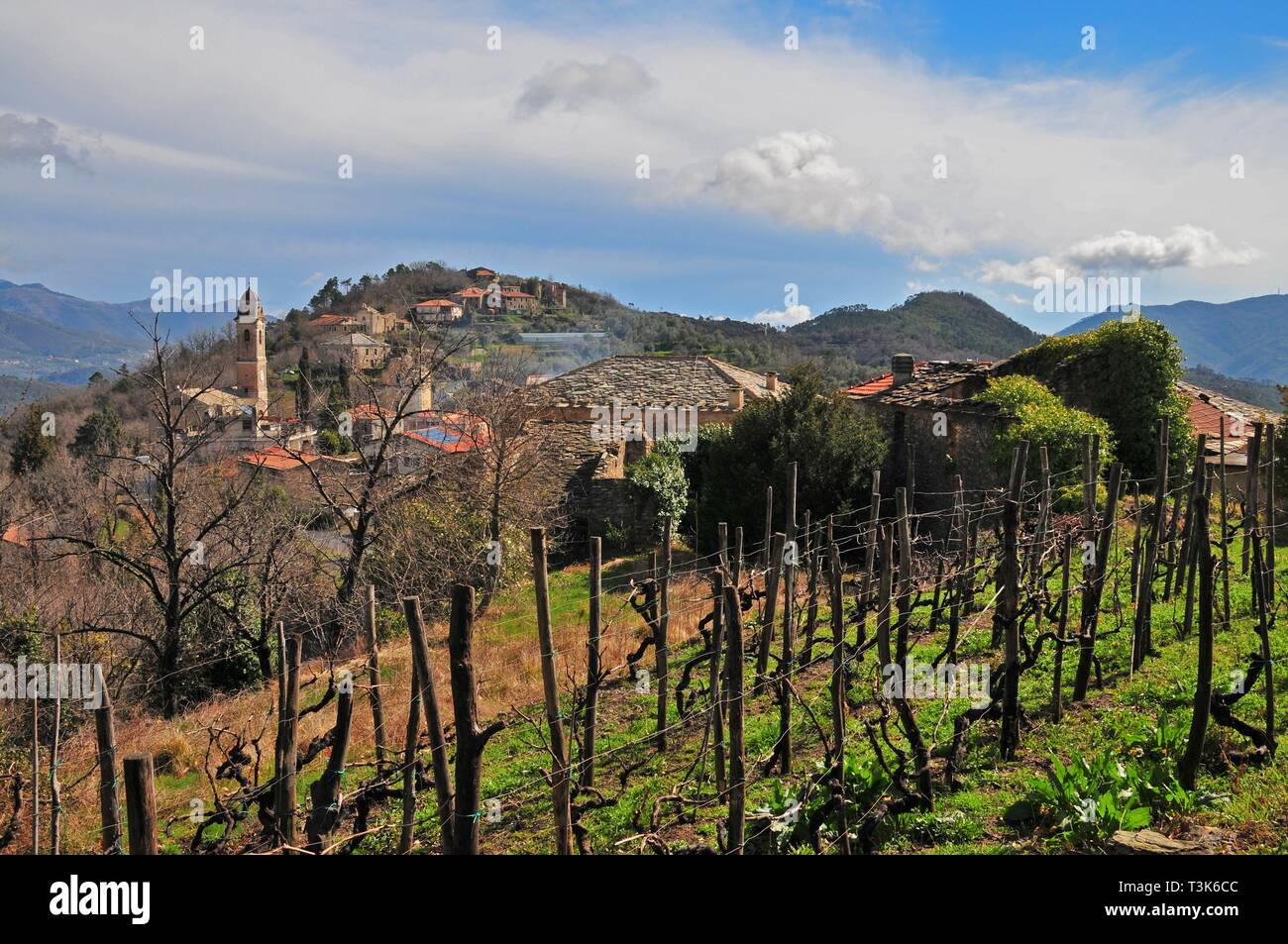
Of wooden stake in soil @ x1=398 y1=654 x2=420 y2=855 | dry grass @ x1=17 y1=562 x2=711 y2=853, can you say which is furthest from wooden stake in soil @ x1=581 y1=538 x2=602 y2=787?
wooden stake in soil @ x1=398 y1=654 x2=420 y2=855

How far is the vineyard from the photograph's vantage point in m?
4.52

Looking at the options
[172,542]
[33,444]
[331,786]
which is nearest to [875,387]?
[172,542]

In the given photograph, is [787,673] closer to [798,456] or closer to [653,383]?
[798,456]

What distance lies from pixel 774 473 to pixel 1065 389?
638cm

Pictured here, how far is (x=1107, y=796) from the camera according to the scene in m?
4.59

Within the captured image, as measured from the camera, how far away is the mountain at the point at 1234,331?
444ft

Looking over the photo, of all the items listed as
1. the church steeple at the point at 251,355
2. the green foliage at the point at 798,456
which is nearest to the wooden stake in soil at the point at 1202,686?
the green foliage at the point at 798,456

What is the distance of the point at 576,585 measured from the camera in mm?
19453

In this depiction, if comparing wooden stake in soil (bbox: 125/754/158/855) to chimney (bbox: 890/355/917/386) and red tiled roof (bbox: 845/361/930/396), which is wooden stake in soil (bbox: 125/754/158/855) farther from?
chimney (bbox: 890/355/917/386)

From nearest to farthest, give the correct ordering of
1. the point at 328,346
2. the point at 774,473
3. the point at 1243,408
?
the point at 774,473, the point at 1243,408, the point at 328,346

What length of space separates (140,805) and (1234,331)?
191283 mm

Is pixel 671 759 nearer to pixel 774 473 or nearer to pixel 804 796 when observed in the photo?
pixel 804 796
